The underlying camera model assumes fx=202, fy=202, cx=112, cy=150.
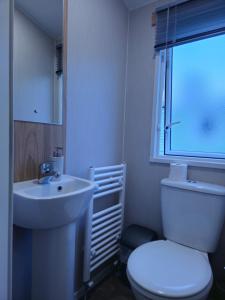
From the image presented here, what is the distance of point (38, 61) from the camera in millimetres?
1156

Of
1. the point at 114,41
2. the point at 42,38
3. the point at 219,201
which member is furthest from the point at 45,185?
the point at 114,41

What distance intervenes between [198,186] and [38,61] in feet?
4.05

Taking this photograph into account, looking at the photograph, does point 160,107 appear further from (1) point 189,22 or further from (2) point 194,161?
(1) point 189,22

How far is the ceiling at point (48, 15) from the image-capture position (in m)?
1.09

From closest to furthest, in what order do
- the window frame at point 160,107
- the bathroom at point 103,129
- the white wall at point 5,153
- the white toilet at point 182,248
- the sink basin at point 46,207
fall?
the white wall at point 5,153, the sink basin at point 46,207, the white toilet at point 182,248, the bathroom at point 103,129, the window frame at point 160,107

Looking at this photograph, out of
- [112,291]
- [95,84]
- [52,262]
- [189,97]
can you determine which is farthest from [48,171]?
[189,97]

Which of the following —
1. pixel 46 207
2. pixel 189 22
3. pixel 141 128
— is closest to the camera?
pixel 46 207

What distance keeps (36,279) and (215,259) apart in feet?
3.89

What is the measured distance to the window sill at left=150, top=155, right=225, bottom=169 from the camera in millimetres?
1382

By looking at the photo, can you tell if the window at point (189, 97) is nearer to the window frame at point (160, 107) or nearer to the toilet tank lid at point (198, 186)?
the window frame at point (160, 107)

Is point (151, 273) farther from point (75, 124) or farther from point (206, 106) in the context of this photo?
point (206, 106)

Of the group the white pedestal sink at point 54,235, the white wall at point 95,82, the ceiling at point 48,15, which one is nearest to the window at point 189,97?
the white wall at point 95,82

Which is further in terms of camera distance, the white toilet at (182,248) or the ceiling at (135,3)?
the ceiling at (135,3)

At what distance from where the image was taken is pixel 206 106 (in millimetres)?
1514
